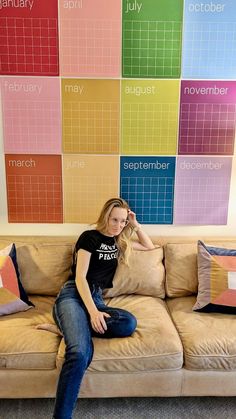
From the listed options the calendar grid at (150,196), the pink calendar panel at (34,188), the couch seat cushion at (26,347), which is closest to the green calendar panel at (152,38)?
the calendar grid at (150,196)

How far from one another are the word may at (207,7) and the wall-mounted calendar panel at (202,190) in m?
0.86

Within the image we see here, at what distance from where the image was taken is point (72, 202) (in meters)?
2.47

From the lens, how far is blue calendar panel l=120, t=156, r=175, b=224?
241 centimetres

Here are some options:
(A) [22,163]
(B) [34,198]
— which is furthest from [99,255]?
(A) [22,163]

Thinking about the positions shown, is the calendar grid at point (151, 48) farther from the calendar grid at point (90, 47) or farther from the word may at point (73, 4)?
the word may at point (73, 4)

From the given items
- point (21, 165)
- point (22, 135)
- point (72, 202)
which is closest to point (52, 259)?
point (72, 202)

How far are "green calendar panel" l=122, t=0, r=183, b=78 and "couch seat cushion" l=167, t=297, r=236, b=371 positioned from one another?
1.44 m

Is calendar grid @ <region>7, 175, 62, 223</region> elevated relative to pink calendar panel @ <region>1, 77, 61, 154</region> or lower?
A: lower

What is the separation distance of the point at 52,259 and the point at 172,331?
84cm

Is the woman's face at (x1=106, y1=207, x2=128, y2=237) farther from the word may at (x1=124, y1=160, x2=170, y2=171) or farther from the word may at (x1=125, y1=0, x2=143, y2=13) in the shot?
the word may at (x1=125, y1=0, x2=143, y2=13)

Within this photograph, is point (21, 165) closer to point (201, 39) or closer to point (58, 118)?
point (58, 118)

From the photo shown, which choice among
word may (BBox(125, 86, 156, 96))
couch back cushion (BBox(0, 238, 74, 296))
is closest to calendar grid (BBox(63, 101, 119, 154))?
word may (BBox(125, 86, 156, 96))

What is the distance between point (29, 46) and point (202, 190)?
4.56 feet

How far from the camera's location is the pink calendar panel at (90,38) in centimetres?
220
